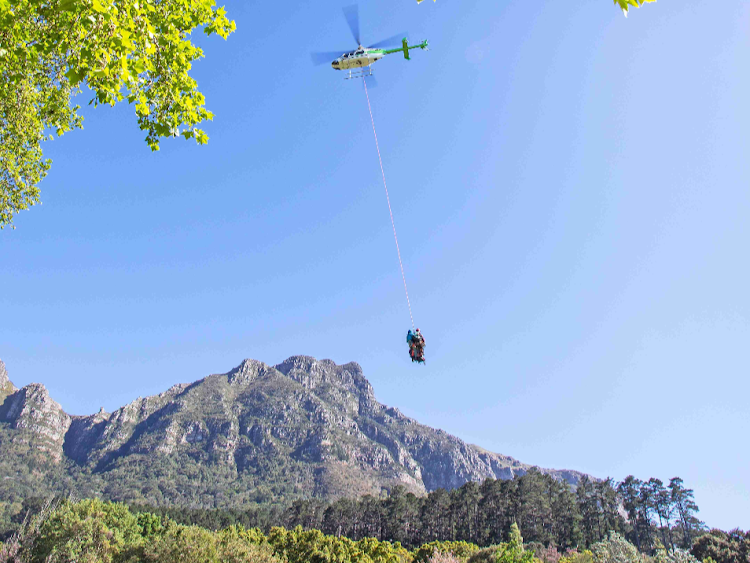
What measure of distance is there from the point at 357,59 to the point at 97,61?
1989cm

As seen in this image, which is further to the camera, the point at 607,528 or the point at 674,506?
the point at 674,506

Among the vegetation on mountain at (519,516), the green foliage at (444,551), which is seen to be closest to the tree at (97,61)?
the green foliage at (444,551)

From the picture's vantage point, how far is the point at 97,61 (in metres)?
7.80

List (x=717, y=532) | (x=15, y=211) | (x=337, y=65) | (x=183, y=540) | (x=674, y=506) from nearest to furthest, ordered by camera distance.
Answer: (x=15, y=211)
(x=337, y=65)
(x=183, y=540)
(x=717, y=532)
(x=674, y=506)

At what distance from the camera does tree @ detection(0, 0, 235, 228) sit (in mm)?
7727

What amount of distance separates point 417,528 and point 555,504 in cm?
2901

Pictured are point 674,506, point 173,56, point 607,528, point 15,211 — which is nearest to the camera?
point 173,56

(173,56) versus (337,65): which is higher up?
(337,65)

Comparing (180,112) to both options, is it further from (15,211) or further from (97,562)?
(97,562)

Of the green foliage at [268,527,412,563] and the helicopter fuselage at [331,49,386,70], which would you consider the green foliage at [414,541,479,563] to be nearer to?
the green foliage at [268,527,412,563]

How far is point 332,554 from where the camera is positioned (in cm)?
4656

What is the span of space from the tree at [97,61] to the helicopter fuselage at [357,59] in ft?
49.0

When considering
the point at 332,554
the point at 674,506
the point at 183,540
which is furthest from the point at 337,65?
the point at 674,506

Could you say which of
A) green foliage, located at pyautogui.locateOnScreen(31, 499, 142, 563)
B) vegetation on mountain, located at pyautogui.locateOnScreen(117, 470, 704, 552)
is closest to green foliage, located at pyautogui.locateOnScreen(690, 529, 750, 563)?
vegetation on mountain, located at pyautogui.locateOnScreen(117, 470, 704, 552)
